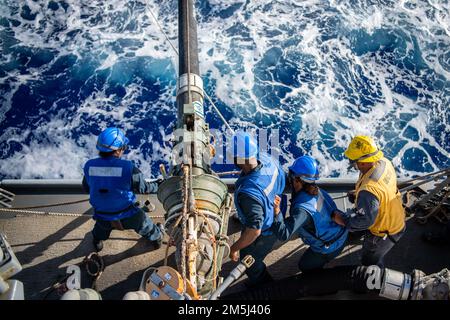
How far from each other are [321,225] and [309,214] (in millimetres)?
203

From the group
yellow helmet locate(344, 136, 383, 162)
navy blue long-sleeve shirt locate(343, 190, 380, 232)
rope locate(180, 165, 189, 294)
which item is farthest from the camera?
yellow helmet locate(344, 136, 383, 162)

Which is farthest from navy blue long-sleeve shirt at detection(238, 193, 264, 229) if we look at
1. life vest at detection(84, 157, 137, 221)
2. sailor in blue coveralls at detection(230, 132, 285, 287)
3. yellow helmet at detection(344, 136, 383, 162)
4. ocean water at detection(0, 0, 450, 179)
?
ocean water at detection(0, 0, 450, 179)

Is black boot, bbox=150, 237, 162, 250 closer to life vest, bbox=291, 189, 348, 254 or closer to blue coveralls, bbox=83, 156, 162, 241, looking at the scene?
blue coveralls, bbox=83, 156, 162, 241

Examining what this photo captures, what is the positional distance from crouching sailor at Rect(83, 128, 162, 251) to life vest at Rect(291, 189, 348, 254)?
5.06ft

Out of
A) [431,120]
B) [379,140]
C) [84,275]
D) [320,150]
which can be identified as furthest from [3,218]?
[431,120]

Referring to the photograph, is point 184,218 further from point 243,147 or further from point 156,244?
point 156,244

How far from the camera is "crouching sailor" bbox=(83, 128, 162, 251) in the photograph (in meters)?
4.01

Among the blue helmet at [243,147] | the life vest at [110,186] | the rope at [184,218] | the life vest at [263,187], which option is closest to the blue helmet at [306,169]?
the life vest at [263,187]

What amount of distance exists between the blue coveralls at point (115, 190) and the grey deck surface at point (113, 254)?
0.45 metres

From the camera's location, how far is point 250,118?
812 cm

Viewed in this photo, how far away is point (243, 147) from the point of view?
11.7 feet

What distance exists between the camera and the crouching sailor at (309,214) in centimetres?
352

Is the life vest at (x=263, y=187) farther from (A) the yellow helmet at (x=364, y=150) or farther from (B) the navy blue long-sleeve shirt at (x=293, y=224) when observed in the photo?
(A) the yellow helmet at (x=364, y=150)
